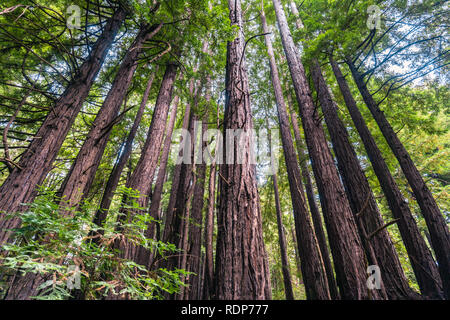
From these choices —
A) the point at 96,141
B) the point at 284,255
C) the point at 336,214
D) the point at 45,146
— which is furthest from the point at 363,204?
the point at 45,146

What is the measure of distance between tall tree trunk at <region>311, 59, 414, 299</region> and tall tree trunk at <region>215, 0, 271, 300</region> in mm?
2242

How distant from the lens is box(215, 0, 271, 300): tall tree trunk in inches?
57.8

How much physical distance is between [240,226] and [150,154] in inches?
118

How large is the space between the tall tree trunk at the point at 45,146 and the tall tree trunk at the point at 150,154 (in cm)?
133

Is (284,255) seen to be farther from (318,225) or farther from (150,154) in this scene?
(150,154)

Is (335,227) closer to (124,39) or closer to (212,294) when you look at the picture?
(212,294)

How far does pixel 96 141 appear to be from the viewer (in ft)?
11.2

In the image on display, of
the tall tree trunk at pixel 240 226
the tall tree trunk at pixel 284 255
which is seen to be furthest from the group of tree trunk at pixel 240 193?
the tall tree trunk at pixel 284 255

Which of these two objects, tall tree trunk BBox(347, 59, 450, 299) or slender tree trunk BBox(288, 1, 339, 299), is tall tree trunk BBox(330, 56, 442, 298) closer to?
tall tree trunk BBox(347, 59, 450, 299)

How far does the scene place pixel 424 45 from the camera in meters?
5.89

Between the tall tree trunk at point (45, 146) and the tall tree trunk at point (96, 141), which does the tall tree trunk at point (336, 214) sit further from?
the tall tree trunk at point (45, 146)

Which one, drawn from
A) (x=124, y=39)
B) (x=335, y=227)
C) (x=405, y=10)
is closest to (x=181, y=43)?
(x=124, y=39)

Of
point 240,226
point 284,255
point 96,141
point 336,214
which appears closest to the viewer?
point 240,226

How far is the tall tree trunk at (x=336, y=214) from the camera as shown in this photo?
278 centimetres
